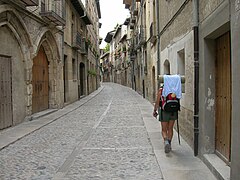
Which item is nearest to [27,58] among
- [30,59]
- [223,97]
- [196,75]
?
[30,59]

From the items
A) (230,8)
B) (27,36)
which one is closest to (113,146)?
(230,8)

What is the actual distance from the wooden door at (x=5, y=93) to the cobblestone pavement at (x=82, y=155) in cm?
104

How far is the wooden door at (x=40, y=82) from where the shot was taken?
1202 centimetres

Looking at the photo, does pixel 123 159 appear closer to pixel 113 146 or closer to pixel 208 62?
pixel 113 146

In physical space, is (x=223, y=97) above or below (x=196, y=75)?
below

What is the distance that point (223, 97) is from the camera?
15.3 feet

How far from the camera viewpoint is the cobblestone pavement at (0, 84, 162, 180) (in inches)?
183

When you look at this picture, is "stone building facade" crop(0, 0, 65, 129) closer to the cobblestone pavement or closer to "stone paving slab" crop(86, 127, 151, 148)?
the cobblestone pavement

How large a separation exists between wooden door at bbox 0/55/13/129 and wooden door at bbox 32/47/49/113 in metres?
2.70

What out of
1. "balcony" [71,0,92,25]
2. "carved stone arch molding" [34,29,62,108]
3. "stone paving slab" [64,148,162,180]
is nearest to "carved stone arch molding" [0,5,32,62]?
"carved stone arch molding" [34,29,62,108]

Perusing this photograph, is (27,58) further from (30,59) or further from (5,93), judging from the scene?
(5,93)

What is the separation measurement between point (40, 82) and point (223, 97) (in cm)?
964

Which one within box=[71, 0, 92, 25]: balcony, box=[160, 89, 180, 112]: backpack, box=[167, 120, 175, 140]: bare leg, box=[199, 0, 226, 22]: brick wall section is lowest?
box=[167, 120, 175, 140]: bare leg

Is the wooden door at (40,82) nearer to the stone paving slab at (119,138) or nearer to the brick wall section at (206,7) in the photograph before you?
the stone paving slab at (119,138)
